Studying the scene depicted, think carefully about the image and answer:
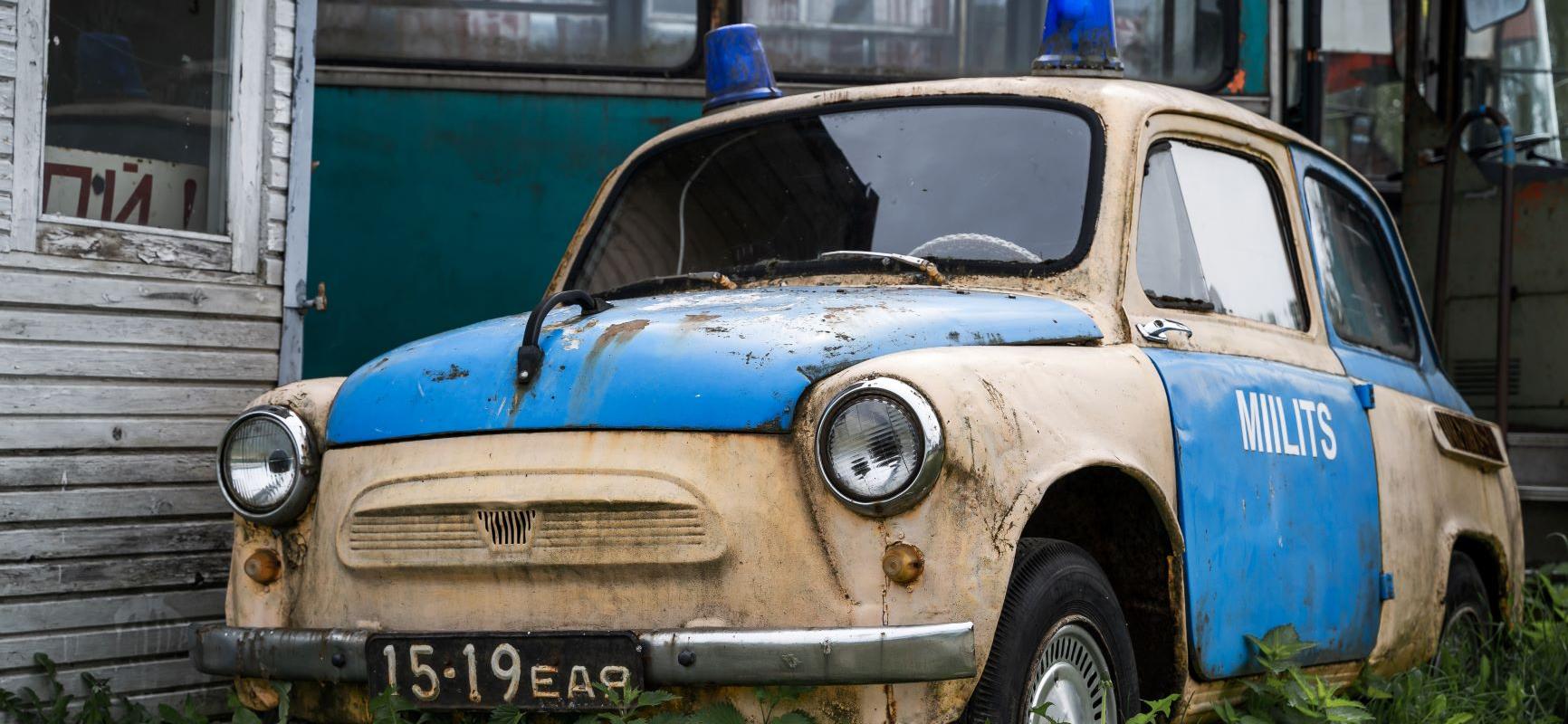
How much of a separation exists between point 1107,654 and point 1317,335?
1.46m

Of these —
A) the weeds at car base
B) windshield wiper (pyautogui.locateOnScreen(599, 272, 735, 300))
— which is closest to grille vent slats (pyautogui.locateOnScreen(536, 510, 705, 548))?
the weeds at car base

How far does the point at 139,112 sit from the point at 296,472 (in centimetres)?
165

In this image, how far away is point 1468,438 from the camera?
483 cm

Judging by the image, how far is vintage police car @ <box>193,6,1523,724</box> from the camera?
2.81 metres

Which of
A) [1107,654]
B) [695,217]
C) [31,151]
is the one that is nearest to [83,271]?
[31,151]

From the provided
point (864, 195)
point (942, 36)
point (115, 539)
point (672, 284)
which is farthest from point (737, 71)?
point (115, 539)

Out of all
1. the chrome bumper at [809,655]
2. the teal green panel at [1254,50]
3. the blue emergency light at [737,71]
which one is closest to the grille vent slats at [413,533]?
the chrome bumper at [809,655]

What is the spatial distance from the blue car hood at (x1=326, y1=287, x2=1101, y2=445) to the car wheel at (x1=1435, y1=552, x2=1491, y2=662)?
6.08 ft

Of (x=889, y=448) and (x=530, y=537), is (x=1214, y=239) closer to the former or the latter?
(x=889, y=448)

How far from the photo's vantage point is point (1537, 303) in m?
7.30

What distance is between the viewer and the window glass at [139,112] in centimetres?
440

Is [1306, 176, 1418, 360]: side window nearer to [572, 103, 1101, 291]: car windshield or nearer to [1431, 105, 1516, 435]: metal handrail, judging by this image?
[572, 103, 1101, 291]: car windshield

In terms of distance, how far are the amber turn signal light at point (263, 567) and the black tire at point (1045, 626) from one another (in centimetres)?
140

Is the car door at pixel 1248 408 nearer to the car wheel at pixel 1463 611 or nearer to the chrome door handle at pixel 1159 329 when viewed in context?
the chrome door handle at pixel 1159 329
